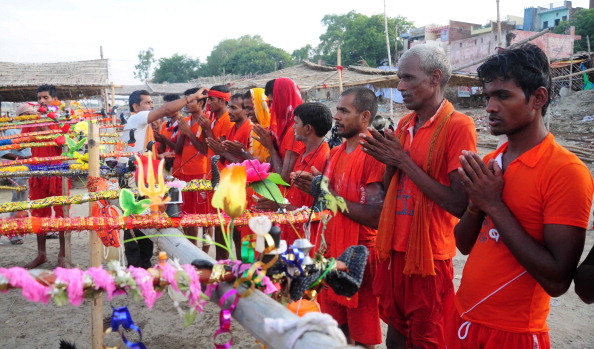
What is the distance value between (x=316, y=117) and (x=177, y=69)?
6364cm

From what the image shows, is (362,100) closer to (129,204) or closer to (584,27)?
(129,204)

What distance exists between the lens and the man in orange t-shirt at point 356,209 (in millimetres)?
2480

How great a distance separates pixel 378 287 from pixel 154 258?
3.86m

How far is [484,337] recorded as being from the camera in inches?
65.7

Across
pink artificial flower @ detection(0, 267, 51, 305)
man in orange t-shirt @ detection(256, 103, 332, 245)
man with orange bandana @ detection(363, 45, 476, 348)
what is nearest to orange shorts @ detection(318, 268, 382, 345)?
man with orange bandana @ detection(363, 45, 476, 348)

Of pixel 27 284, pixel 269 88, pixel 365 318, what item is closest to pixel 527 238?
pixel 365 318

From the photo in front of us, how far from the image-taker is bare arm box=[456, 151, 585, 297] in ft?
4.79

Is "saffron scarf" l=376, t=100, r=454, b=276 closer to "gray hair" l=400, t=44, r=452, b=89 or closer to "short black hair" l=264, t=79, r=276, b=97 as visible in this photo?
"gray hair" l=400, t=44, r=452, b=89

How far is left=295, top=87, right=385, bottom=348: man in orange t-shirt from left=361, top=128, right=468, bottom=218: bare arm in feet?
1.00

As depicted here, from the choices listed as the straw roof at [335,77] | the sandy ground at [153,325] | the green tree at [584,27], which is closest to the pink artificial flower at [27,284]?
the sandy ground at [153,325]

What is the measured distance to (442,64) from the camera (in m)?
2.33

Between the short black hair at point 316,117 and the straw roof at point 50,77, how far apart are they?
9.84 m

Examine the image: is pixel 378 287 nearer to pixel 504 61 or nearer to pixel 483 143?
pixel 504 61

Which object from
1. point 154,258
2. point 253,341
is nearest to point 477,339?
point 253,341
